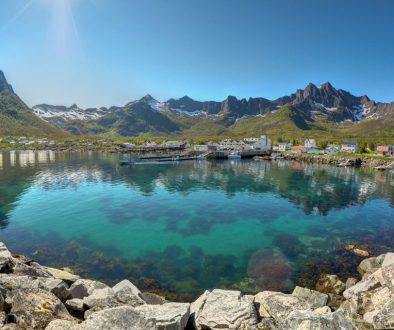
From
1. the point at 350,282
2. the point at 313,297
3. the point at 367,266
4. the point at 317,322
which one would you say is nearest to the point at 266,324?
the point at 317,322

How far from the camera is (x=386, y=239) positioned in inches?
1266

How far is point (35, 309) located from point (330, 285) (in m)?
20.5

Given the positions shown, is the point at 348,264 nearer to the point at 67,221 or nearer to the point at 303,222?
the point at 303,222

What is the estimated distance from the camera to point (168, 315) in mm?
11148

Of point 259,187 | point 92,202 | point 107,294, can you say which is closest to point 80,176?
point 92,202

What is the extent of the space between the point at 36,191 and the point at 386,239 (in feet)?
203

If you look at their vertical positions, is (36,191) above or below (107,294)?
below

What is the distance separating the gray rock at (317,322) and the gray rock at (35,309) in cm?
913


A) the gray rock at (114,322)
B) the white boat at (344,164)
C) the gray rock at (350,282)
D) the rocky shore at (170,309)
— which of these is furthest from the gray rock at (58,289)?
the white boat at (344,164)

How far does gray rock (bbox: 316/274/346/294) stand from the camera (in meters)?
20.5

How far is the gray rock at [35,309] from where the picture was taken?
984cm

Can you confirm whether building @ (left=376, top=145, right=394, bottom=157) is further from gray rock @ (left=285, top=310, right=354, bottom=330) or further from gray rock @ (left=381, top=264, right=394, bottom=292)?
gray rock @ (left=285, top=310, right=354, bottom=330)

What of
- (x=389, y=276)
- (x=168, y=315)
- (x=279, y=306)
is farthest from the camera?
(x=389, y=276)

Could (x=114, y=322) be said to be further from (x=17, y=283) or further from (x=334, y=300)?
(x=334, y=300)
